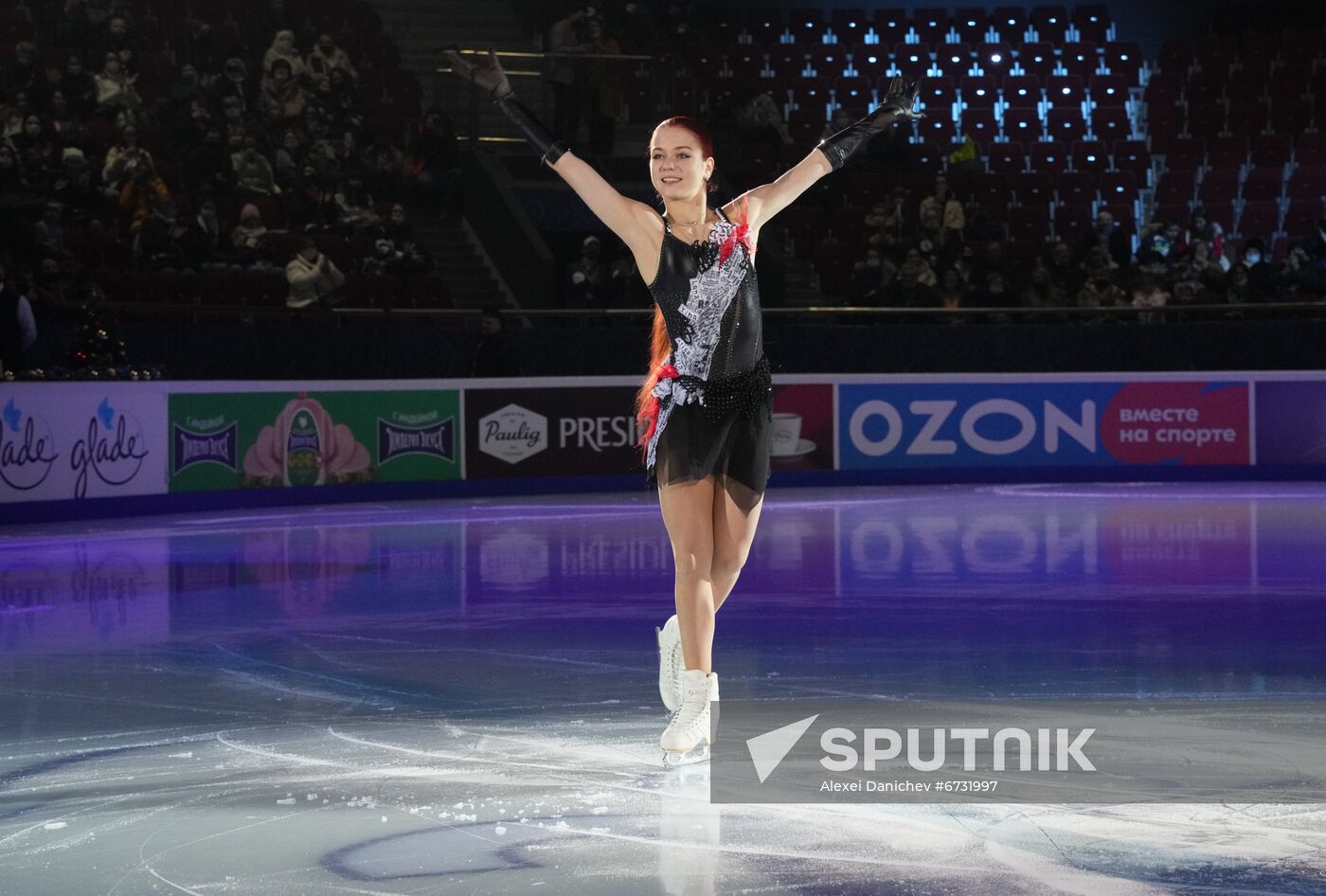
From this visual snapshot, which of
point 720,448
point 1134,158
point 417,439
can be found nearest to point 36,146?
point 417,439

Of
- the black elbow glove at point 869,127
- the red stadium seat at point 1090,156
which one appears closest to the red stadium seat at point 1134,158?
the red stadium seat at point 1090,156

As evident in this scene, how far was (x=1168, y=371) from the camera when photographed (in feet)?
53.4

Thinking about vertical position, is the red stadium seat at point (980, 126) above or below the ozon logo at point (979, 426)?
above

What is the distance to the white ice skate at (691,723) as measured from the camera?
446 centimetres

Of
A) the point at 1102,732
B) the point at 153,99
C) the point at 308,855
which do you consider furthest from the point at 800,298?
the point at 308,855

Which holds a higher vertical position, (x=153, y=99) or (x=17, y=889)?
(x=153, y=99)

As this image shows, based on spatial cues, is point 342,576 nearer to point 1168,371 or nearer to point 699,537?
point 699,537

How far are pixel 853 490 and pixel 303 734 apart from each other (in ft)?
34.9

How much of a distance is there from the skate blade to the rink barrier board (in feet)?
28.9

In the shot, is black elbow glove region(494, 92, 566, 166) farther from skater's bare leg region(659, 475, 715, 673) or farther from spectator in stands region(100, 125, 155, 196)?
spectator in stands region(100, 125, 155, 196)

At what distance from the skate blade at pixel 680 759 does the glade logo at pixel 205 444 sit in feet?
31.4

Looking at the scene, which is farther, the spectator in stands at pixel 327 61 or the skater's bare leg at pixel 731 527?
the spectator in stands at pixel 327 61

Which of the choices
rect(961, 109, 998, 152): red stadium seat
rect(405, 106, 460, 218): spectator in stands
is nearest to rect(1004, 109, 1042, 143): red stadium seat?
rect(961, 109, 998, 152): red stadium seat

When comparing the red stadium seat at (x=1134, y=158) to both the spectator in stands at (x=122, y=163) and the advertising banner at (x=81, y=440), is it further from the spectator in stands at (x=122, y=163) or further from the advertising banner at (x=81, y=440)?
the advertising banner at (x=81, y=440)
